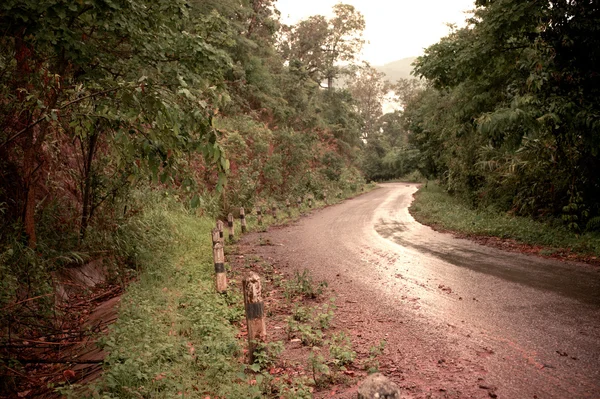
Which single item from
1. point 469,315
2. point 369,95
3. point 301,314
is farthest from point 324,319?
point 369,95

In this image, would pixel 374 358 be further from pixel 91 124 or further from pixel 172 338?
pixel 91 124

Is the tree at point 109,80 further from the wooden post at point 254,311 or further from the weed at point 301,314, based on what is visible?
the weed at point 301,314

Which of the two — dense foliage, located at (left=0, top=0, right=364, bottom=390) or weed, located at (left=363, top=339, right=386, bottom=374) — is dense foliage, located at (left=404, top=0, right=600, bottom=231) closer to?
weed, located at (left=363, top=339, right=386, bottom=374)

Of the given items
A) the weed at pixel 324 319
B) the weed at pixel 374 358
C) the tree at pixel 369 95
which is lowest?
the weed at pixel 374 358

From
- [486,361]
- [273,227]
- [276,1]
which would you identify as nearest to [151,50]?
[486,361]

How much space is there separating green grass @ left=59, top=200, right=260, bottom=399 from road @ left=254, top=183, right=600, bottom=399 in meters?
1.90

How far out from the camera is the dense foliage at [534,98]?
862 cm

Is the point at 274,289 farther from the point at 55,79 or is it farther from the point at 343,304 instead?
the point at 55,79

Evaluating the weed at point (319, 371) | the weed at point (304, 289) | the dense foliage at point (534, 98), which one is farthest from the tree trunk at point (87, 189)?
the dense foliage at point (534, 98)

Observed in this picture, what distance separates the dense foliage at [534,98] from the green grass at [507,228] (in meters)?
0.55

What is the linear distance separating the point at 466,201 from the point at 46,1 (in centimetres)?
1989

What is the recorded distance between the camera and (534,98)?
8922mm

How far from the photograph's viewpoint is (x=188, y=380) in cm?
432

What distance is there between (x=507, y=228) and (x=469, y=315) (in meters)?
7.85
